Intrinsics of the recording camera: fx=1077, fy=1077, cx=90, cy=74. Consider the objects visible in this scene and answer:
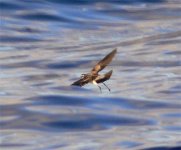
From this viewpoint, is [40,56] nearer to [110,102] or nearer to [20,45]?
[20,45]

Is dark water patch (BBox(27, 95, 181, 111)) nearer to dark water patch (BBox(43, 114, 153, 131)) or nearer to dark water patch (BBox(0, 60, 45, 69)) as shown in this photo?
dark water patch (BBox(43, 114, 153, 131))

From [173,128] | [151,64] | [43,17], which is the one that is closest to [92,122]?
[173,128]

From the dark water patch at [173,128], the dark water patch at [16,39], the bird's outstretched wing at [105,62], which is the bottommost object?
the dark water patch at [173,128]

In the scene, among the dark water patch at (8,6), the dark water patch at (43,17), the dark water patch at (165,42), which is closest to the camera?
the dark water patch at (165,42)

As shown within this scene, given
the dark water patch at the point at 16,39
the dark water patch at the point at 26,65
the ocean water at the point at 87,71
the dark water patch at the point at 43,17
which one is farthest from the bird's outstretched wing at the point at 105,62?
the dark water patch at the point at 43,17

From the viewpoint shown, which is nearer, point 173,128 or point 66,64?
point 173,128

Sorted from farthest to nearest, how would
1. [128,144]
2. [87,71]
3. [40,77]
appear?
[87,71], [40,77], [128,144]

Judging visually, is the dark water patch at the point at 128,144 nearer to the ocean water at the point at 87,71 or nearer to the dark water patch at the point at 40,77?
the ocean water at the point at 87,71

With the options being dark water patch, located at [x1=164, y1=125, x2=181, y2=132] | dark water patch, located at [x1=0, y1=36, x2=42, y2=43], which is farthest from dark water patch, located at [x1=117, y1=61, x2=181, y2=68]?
dark water patch, located at [x1=164, y1=125, x2=181, y2=132]

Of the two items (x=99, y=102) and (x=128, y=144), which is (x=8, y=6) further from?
(x=128, y=144)
